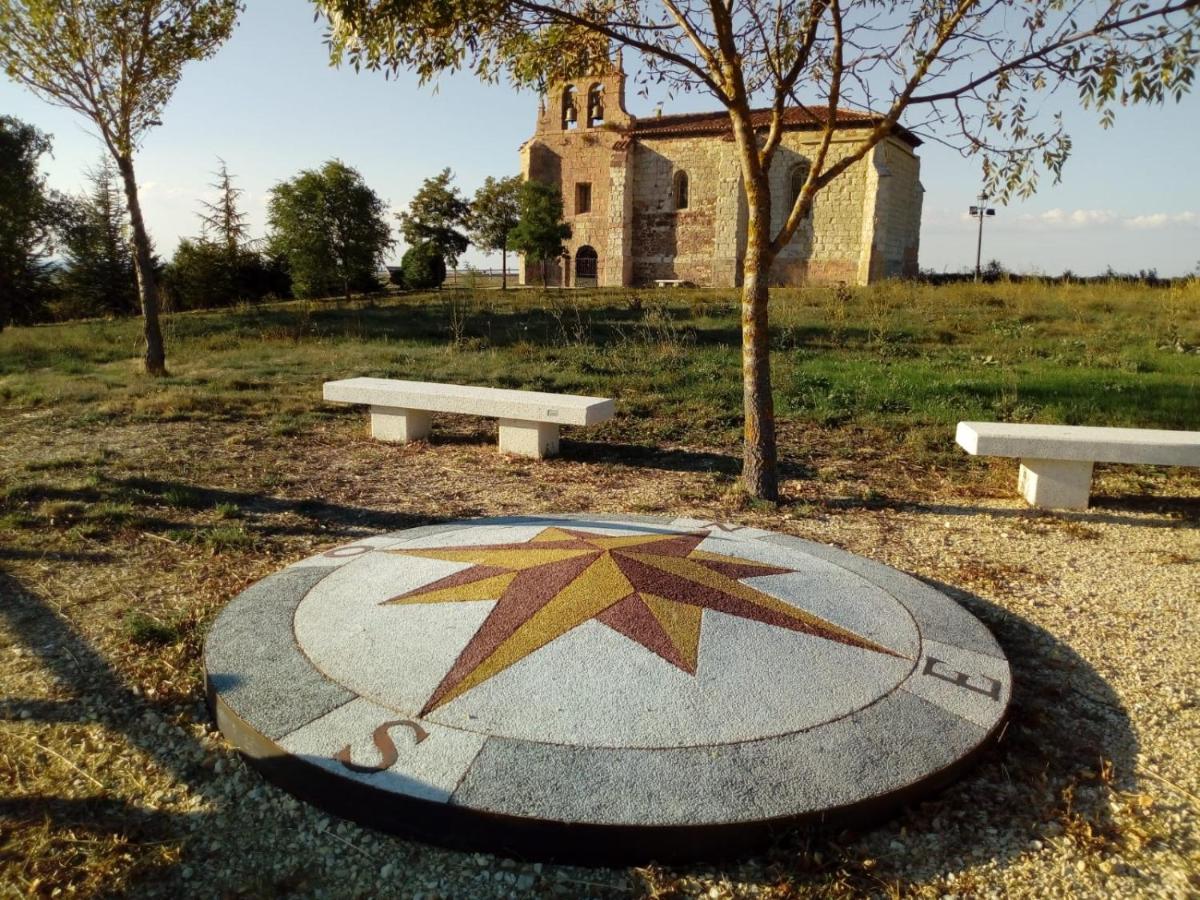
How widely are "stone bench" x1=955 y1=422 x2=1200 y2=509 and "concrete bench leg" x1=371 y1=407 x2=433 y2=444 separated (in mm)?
5102

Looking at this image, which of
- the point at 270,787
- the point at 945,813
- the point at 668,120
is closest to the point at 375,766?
the point at 270,787

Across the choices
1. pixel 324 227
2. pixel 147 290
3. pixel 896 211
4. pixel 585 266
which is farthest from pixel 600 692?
pixel 585 266

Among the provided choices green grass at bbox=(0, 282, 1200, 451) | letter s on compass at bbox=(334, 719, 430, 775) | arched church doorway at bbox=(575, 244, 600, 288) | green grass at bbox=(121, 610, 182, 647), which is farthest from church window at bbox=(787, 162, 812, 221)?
letter s on compass at bbox=(334, 719, 430, 775)

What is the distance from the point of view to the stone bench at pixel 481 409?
7512 millimetres

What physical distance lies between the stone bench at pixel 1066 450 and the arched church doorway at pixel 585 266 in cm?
3250

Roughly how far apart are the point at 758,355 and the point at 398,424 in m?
4.02

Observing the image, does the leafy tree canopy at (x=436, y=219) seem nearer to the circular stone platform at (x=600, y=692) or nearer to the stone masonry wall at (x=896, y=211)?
the stone masonry wall at (x=896, y=211)

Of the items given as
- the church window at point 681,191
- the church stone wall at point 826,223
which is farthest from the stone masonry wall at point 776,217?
the church window at point 681,191

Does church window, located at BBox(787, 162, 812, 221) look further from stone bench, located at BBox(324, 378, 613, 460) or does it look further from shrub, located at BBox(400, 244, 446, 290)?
stone bench, located at BBox(324, 378, 613, 460)

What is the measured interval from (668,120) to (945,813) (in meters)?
36.9

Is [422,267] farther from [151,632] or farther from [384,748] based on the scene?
[384,748]

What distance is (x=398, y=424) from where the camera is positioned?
8.60m

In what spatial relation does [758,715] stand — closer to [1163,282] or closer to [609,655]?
[609,655]

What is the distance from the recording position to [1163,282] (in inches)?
1039
